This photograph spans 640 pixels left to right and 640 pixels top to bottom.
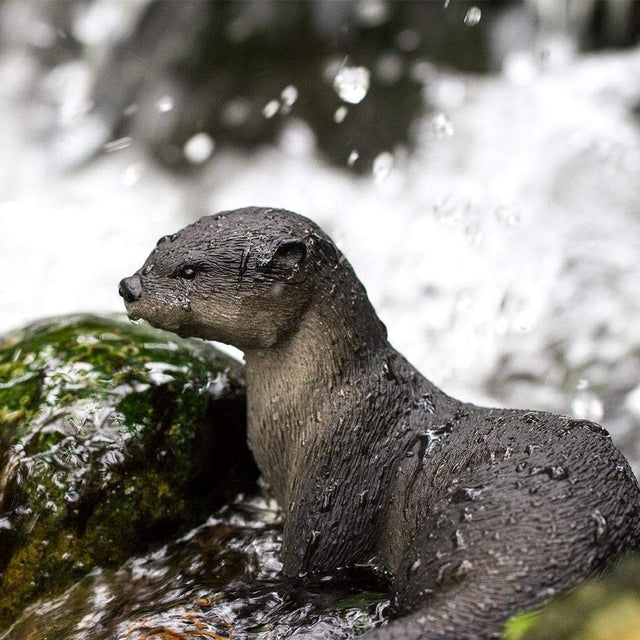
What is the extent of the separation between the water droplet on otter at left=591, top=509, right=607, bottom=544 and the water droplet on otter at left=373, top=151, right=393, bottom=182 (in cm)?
610

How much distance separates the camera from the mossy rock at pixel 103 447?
9.74 feet

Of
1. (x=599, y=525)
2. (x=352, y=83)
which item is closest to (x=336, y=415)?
Result: (x=599, y=525)

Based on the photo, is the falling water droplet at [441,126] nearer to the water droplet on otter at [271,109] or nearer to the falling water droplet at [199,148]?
the water droplet on otter at [271,109]

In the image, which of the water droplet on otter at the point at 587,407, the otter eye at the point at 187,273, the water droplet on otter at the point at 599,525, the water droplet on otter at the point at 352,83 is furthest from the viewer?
the water droplet on otter at the point at 352,83

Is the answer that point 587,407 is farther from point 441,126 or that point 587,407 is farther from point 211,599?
point 441,126

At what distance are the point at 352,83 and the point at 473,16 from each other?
148 centimetres

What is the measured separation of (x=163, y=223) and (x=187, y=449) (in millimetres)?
4933

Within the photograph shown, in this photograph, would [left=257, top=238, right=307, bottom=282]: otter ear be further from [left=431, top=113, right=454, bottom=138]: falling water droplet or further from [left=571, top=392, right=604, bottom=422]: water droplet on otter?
[left=431, top=113, right=454, bottom=138]: falling water droplet

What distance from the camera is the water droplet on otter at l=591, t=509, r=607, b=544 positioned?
6.95 feet

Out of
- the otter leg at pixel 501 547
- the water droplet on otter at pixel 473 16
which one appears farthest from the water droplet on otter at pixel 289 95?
the otter leg at pixel 501 547

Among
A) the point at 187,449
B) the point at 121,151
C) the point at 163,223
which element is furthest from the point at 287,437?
the point at 121,151

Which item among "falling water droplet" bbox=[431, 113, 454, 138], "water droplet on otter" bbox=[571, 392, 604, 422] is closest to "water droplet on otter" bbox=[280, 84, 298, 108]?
"falling water droplet" bbox=[431, 113, 454, 138]

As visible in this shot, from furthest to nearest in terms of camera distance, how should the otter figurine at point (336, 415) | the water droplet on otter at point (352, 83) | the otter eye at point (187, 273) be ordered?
the water droplet on otter at point (352, 83)
the otter eye at point (187, 273)
the otter figurine at point (336, 415)

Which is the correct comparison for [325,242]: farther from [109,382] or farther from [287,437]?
[109,382]
